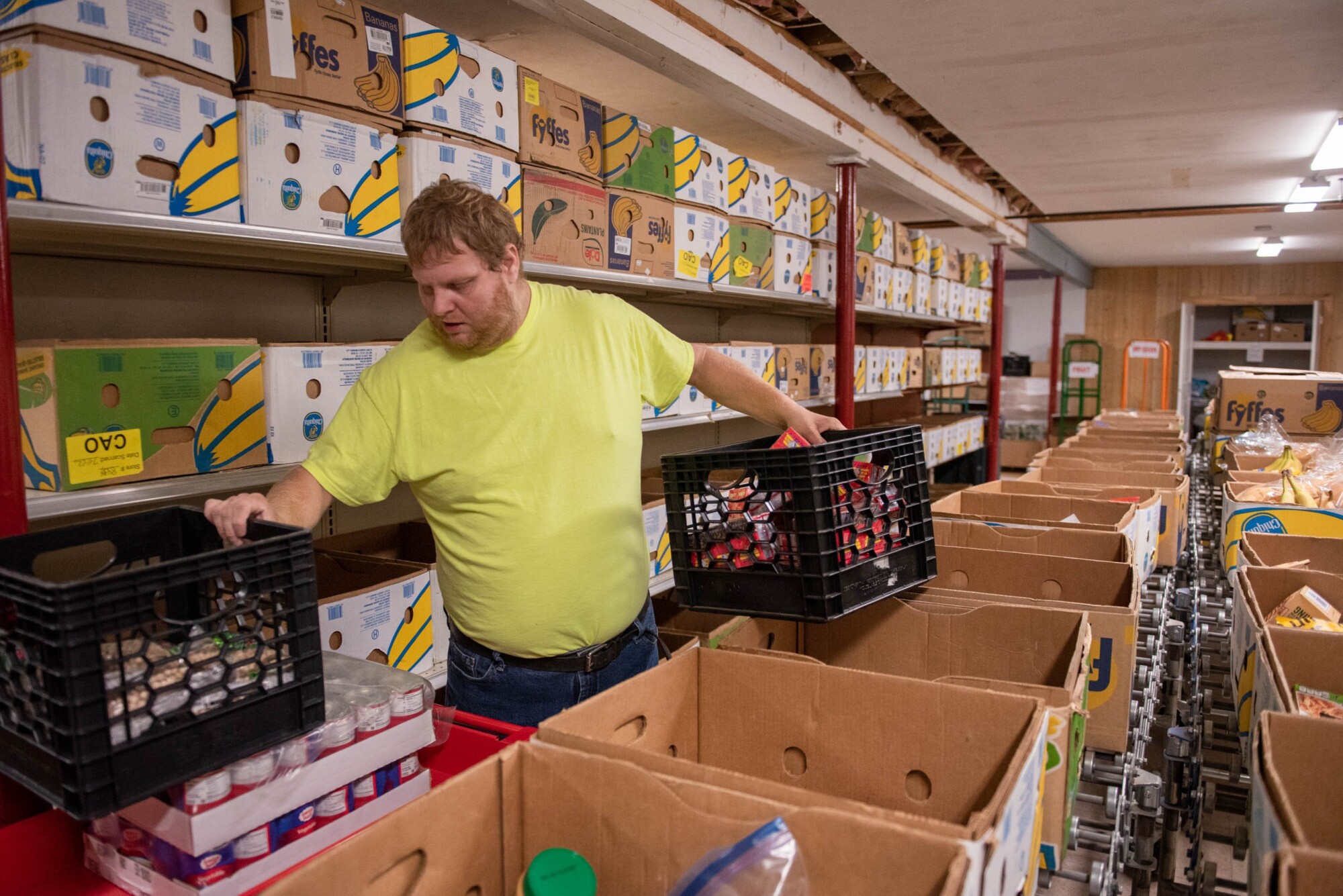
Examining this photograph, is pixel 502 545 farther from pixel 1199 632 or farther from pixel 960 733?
pixel 1199 632

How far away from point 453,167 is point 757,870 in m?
1.80

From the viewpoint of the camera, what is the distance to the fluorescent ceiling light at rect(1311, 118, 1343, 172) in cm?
459

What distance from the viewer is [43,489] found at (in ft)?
5.01

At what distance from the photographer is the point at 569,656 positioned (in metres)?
1.75

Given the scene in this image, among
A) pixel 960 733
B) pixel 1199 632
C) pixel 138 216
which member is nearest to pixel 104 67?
pixel 138 216

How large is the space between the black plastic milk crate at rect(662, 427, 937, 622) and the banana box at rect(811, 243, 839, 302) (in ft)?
8.13

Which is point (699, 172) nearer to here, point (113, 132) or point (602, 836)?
point (113, 132)

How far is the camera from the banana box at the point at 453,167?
2.06 m

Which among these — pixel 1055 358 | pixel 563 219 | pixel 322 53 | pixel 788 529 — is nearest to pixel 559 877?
pixel 788 529

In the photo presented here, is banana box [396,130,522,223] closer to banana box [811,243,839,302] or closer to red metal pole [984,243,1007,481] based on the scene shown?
banana box [811,243,839,302]

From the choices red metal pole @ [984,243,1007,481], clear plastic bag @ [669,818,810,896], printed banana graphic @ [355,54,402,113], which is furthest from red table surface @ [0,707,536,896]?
red metal pole @ [984,243,1007,481]

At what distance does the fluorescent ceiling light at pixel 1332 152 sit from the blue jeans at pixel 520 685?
4645mm

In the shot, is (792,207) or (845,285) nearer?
(792,207)

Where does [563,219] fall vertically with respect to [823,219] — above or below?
below
